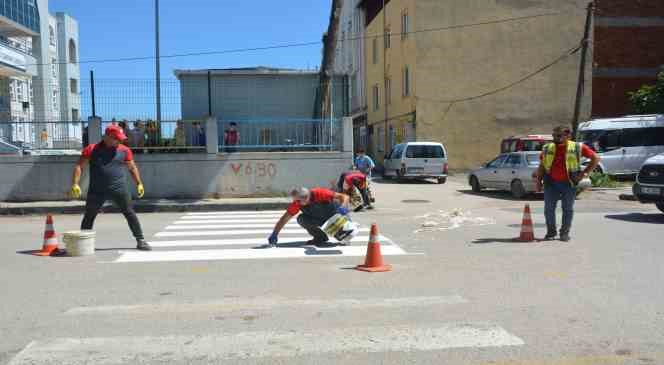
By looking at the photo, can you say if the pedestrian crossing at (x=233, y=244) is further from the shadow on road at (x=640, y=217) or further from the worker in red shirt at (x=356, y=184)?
the shadow on road at (x=640, y=217)

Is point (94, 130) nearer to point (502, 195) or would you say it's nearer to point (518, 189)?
point (518, 189)

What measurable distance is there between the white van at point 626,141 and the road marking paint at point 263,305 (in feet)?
64.9

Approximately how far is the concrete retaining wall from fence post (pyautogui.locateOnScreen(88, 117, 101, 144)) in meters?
0.70

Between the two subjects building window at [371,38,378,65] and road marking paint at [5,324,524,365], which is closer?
road marking paint at [5,324,524,365]

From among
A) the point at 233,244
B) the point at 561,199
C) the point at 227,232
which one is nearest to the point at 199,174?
the point at 227,232

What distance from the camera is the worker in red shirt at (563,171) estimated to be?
898 centimetres

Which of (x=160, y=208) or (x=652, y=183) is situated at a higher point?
(x=652, y=183)

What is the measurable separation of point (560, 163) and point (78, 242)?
7377 mm

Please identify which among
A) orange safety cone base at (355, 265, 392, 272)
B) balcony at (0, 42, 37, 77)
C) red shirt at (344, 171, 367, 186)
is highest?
balcony at (0, 42, 37, 77)

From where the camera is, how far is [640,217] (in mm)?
12594

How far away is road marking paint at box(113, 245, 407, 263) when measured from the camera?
795 cm

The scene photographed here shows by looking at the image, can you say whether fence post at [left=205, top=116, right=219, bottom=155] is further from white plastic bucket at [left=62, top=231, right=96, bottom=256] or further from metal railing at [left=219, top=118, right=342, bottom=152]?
white plastic bucket at [left=62, top=231, right=96, bottom=256]

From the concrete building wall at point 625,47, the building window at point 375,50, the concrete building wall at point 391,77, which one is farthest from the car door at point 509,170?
the building window at point 375,50

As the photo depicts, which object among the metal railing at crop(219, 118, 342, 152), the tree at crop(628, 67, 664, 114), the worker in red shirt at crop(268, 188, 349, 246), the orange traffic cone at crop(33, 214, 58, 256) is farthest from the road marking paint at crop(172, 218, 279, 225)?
the tree at crop(628, 67, 664, 114)
